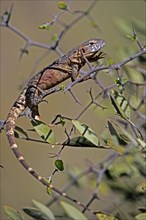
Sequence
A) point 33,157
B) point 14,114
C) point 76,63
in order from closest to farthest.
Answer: point 14,114 < point 76,63 < point 33,157

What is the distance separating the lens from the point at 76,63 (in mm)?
2184

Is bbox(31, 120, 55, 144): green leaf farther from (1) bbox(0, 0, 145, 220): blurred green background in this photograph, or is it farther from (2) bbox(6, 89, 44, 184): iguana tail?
(1) bbox(0, 0, 145, 220): blurred green background

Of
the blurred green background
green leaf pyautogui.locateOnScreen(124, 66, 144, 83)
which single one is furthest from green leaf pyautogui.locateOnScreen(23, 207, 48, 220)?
the blurred green background

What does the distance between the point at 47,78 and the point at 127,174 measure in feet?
1.94

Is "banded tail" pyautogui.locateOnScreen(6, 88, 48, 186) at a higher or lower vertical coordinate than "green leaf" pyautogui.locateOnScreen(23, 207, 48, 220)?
higher

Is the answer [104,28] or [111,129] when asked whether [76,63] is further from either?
[104,28]

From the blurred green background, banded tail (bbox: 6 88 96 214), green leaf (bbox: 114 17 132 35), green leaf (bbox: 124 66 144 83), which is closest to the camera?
banded tail (bbox: 6 88 96 214)

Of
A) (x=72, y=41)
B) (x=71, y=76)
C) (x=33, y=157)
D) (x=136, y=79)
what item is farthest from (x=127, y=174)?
(x=72, y=41)

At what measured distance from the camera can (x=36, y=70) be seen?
19.4ft

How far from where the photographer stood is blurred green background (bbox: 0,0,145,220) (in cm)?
539

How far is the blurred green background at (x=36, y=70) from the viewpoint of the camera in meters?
5.39

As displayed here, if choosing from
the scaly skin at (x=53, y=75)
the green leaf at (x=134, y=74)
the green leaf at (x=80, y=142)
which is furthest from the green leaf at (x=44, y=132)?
the green leaf at (x=134, y=74)

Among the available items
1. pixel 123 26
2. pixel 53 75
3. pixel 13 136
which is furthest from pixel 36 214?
pixel 123 26

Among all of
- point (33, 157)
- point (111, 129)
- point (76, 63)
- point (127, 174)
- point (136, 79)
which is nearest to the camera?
point (111, 129)
